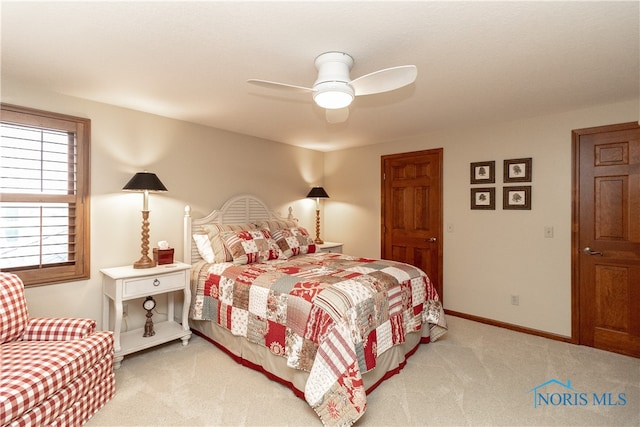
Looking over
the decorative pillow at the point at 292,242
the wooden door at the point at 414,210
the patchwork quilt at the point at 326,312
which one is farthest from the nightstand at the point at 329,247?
the patchwork quilt at the point at 326,312

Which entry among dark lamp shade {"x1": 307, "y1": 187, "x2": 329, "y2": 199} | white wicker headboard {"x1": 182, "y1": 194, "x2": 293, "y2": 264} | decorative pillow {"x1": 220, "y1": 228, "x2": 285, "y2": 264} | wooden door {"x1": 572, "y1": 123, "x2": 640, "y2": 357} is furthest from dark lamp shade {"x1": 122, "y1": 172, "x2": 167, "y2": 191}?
wooden door {"x1": 572, "y1": 123, "x2": 640, "y2": 357}

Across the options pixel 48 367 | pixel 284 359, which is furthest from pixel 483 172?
pixel 48 367

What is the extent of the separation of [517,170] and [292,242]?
262 cm

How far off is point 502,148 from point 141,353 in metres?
4.26

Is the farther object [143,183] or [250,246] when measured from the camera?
[250,246]

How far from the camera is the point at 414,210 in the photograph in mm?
4352

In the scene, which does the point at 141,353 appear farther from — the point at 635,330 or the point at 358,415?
the point at 635,330

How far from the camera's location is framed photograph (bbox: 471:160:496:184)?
3.67m

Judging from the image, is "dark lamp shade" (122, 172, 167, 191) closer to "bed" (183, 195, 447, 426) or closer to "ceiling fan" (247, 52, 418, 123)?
"bed" (183, 195, 447, 426)

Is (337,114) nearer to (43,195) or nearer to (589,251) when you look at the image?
(43,195)

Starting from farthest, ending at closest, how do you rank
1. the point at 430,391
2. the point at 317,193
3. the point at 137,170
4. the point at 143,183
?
the point at 317,193
the point at 137,170
the point at 143,183
the point at 430,391

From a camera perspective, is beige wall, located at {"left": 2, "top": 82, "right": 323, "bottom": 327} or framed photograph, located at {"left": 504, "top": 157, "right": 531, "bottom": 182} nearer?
beige wall, located at {"left": 2, "top": 82, "right": 323, "bottom": 327}

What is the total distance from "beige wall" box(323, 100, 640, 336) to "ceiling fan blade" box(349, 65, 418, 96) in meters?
2.28

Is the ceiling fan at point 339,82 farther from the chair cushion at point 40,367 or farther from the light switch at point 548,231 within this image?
the light switch at point 548,231
